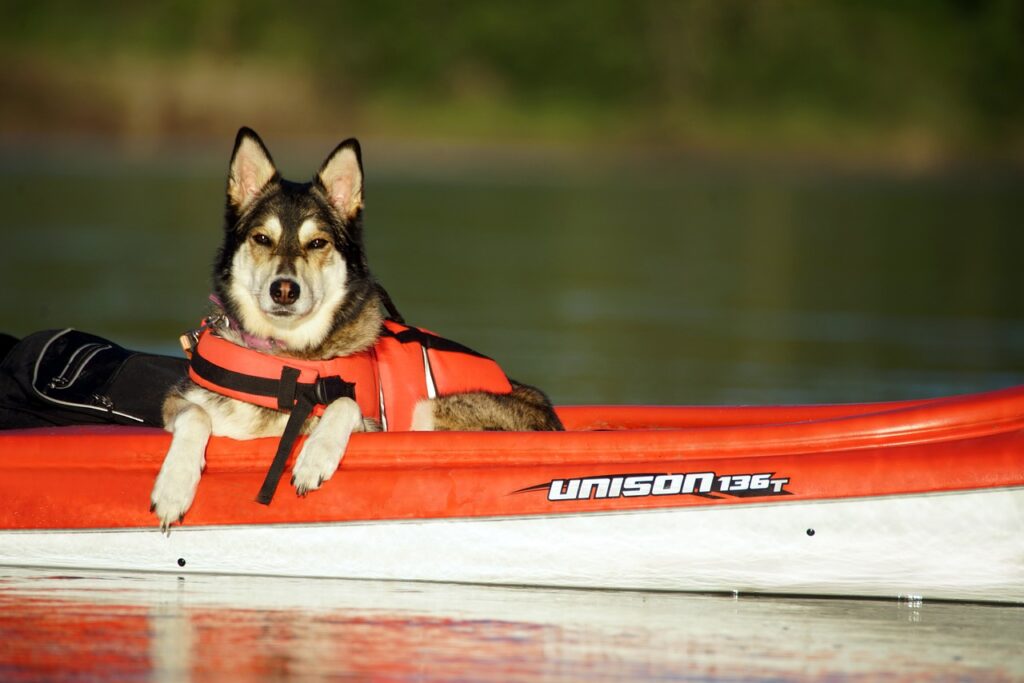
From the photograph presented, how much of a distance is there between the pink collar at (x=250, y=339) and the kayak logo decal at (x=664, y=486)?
106cm

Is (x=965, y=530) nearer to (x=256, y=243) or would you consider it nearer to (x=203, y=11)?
(x=256, y=243)

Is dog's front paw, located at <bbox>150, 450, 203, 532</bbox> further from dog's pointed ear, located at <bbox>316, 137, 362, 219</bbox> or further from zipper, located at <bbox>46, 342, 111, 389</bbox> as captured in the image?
dog's pointed ear, located at <bbox>316, 137, 362, 219</bbox>

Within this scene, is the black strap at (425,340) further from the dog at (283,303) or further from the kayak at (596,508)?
the kayak at (596,508)

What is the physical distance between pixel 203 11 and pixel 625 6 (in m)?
16.0

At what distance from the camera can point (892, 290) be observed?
17.2 metres

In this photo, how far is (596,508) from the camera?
5777mm

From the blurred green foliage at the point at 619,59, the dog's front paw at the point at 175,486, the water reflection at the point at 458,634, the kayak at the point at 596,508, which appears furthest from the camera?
the blurred green foliage at the point at 619,59

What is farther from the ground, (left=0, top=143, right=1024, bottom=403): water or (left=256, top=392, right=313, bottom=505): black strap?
(left=0, top=143, right=1024, bottom=403): water

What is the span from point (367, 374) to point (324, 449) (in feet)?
1.50

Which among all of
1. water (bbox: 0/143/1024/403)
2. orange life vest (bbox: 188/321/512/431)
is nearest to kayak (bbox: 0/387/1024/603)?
orange life vest (bbox: 188/321/512/431)

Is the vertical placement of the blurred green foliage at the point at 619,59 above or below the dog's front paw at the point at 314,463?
above

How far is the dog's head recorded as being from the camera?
19.2ft

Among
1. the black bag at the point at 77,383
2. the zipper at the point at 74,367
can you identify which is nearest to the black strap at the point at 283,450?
the black bag at the point at 77,383

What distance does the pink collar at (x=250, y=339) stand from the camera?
19.6 ft
